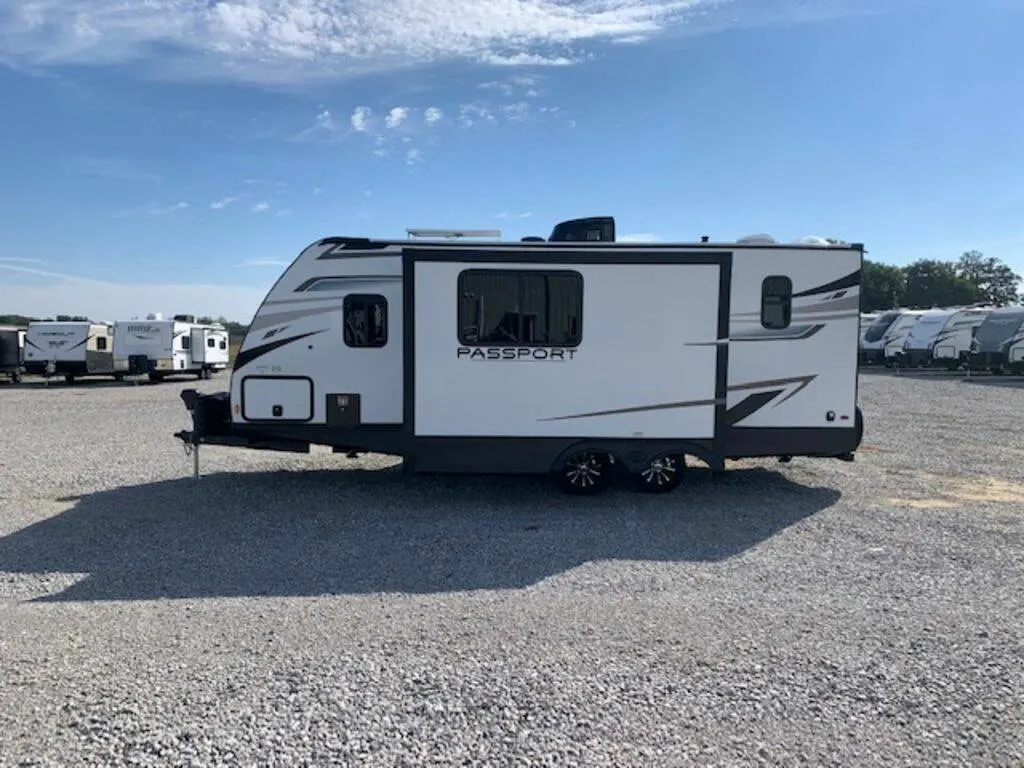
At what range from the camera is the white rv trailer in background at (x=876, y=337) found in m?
34.7

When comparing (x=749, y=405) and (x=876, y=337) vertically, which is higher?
(x=876, y=337)

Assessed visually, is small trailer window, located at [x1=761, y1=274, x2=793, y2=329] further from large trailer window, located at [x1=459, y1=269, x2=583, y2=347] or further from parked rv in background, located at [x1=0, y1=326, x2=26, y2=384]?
parked rv in background, located at [x1=0, y1=326, x2=26, y2=384]

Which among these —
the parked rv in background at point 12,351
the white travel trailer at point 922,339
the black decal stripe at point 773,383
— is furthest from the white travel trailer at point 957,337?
the parked rv in background at point 12,351

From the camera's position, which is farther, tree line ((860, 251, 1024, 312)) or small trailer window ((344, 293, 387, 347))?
tree line ((860, 251, 1024, 312))

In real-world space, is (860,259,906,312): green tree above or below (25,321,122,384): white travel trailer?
above

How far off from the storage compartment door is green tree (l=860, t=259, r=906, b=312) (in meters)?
80.1

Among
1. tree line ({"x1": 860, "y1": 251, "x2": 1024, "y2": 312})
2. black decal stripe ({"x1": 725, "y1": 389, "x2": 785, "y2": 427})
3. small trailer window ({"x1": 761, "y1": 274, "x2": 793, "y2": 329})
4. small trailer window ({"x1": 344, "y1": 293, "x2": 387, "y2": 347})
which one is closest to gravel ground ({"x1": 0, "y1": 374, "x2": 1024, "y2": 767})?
black decal stripe ({"x1": 725, "y1": 389, "x2": 785, "y2": 427})

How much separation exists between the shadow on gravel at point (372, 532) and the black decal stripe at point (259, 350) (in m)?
1.59

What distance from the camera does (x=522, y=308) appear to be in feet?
24.8

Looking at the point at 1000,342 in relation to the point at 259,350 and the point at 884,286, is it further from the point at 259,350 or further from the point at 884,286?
the point at 884,286

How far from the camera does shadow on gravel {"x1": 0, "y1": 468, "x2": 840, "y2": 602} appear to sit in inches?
214

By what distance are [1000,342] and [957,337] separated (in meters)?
2.75

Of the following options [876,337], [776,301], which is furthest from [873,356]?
[776,301]

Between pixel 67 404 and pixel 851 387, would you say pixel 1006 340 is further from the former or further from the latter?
pixel 67 404
